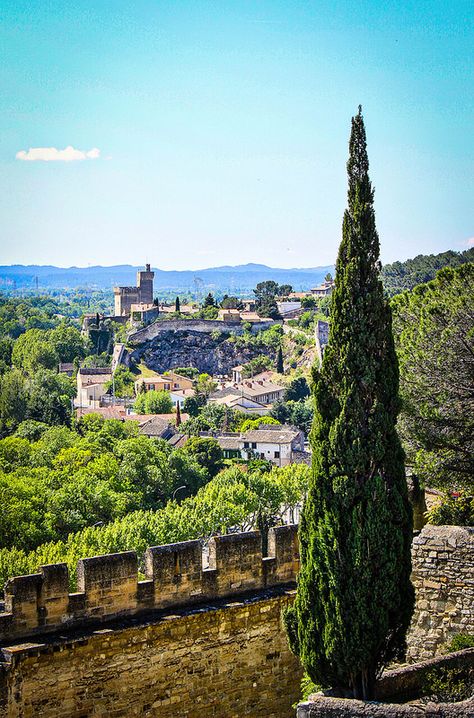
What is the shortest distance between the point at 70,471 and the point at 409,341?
4359cm

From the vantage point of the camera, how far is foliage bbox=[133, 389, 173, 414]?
10769cm

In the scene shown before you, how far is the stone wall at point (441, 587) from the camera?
378 inches

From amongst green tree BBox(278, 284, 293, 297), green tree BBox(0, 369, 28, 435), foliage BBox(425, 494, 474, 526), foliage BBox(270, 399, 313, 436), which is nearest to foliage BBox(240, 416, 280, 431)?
foliage BBox(270, 399, 313, 436)

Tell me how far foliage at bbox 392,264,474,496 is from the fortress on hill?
3168 mm

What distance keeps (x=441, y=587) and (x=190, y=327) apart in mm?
136231

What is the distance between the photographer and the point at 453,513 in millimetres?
13312

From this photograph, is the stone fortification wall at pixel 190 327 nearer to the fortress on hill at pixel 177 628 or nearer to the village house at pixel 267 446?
the village house at pixel 267 446

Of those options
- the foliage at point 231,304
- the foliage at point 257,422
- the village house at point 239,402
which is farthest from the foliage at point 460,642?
the foliage at point 231,304

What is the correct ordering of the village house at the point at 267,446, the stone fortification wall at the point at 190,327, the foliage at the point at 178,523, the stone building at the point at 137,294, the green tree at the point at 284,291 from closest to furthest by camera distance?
the foliage at the point at 178,523, the village house at the point at 267,446, the stone fortification wall at the point at 190,327, the green tree at the point at 284,291, the stone building at the point at 137,294

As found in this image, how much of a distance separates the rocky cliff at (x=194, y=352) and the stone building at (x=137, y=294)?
46.4 metres

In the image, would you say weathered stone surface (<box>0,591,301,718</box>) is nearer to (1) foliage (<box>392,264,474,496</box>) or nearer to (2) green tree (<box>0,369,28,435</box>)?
(1) foliage (<box>392,264,474,496</box>)

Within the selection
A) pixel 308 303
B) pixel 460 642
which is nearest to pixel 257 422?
pixel 308 303

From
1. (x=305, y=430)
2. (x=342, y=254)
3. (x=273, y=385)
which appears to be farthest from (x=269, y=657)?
→ (x=273, y=385)

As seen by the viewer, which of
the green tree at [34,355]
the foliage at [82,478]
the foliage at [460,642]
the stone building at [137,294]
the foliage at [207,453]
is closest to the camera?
the foliage at [460,642]
